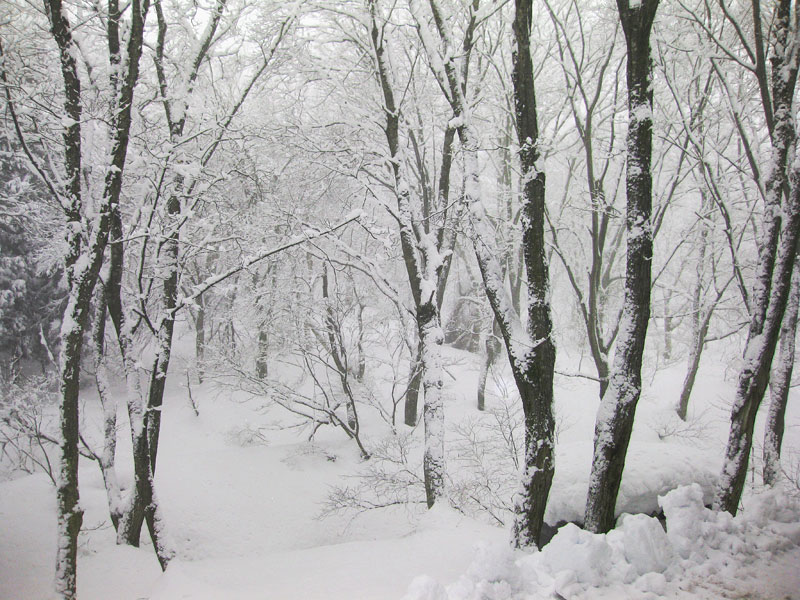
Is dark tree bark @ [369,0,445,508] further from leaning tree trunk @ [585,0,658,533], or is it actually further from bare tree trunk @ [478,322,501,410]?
bare tree trunk @ [478,322,501,410]

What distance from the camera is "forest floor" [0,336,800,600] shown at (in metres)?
2.72

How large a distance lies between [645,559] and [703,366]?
62.4ft

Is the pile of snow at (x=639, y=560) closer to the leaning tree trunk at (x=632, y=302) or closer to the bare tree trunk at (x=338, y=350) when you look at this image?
the leaning tree trunk at (x=632, y=302)

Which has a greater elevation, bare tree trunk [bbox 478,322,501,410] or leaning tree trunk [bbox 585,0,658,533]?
leaning tree trunk [bbox 585,0,658,533]

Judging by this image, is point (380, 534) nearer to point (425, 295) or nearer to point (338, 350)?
point (338, 350)

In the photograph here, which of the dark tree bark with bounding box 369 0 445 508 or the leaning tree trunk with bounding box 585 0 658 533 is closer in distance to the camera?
the leaning tree trunk with bounding box 585 0 658 533

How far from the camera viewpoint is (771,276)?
14.5 ft

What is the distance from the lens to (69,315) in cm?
471

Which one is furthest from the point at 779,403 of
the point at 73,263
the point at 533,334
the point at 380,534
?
the point at 73,263

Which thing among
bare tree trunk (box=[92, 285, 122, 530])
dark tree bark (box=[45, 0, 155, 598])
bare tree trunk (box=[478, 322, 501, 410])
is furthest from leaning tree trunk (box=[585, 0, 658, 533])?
bare tree trunk (box=[478, 322, 501, 410])

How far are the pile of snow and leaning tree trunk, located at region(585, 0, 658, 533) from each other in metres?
0.46

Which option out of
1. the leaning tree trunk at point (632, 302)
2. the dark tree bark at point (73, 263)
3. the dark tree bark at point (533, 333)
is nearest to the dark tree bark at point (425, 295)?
the dark tree bark at point (533, 333)

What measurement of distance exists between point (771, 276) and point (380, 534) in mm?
7685

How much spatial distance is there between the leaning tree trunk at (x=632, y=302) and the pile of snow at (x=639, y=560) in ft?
1.51
